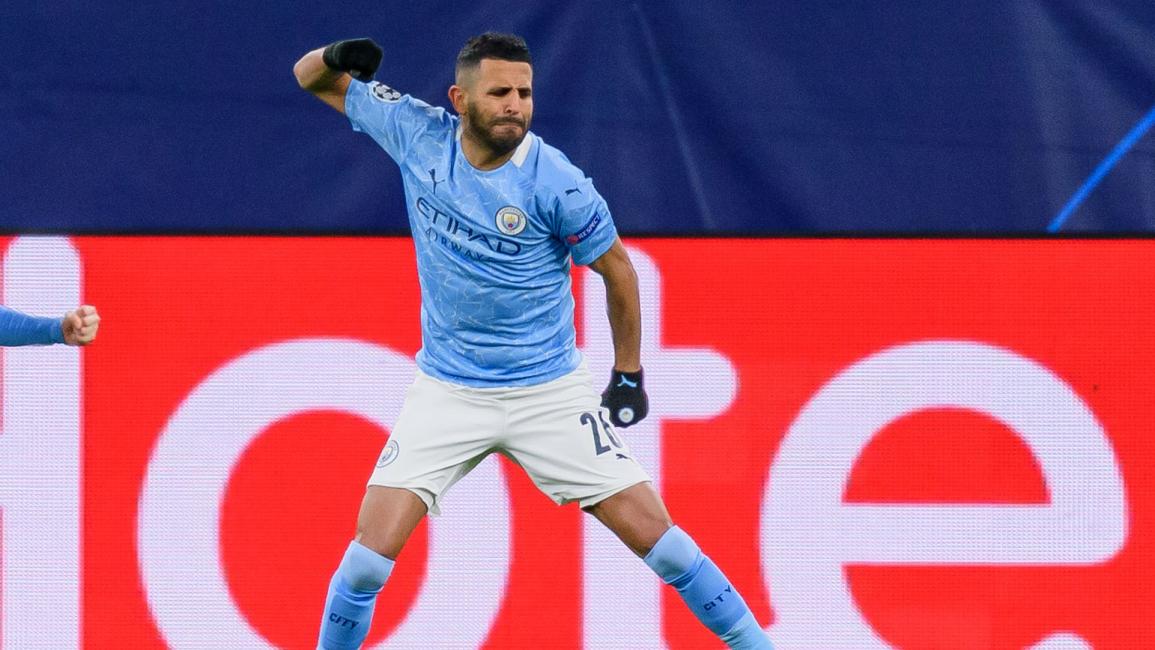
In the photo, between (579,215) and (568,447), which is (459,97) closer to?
(579,215)

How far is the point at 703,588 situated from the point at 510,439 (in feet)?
2.07

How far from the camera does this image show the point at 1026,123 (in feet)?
17.1

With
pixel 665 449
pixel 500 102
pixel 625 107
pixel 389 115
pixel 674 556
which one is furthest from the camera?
pixel 625 107

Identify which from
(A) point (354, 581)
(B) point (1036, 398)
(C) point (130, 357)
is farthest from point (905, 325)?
(C) point (130, 357)

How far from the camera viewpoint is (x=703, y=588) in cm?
429

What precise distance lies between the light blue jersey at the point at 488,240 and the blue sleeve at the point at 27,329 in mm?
935

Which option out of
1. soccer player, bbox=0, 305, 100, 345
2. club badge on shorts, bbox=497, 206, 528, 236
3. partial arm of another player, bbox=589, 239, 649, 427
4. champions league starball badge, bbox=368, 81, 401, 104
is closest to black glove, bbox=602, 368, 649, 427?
partial arm of another player, bbox=589, 239, 649, 427

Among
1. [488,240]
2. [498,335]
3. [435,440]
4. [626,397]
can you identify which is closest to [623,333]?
[626,397]

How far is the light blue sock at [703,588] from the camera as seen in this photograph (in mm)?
4266

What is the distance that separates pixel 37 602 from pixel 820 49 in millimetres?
2921

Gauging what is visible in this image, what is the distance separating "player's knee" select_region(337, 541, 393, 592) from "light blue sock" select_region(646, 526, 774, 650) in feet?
2.25

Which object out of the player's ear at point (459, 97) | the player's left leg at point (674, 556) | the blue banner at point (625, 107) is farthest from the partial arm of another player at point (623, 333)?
the blue banner at point (625, 107)

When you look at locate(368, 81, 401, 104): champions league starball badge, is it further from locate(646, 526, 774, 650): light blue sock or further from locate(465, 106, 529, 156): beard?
locate(646, 526, 774, 650): light blue sock

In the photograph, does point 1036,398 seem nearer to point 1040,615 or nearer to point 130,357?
point 1040,615
